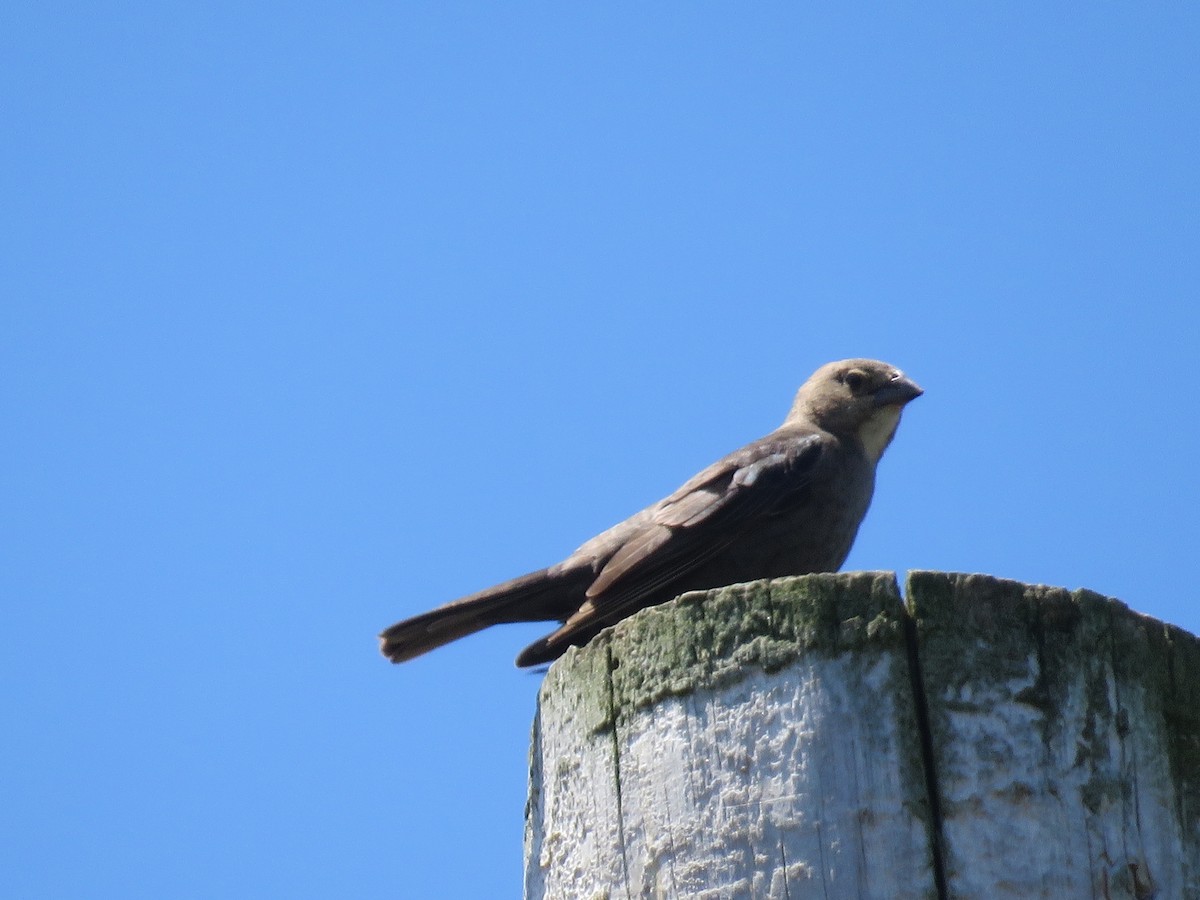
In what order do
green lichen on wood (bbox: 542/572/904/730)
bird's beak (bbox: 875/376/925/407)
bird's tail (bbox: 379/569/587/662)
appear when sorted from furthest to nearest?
bird's beak (bbox: 875/376/925/407) → bird's tail (bbox: 379/569/587/662) → green lichen on wood (bbox: 542/572/904/730)

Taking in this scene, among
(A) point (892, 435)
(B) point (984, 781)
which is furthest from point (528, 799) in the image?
(A) point (892, 435)

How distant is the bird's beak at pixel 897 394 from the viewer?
6.69 m

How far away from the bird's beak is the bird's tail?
195 cm

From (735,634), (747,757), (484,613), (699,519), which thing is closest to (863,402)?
(699,519)

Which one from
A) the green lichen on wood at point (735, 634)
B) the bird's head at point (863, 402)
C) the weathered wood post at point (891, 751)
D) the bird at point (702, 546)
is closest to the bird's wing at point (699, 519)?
the bird at point (702, 546)

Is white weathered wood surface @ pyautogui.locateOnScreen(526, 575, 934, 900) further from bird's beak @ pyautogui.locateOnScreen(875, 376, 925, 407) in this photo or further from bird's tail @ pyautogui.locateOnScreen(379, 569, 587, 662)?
bird's beak @ pyautogui.locateOnScreen(875, 376, 925, 407)

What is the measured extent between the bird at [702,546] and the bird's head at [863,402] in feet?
1.32

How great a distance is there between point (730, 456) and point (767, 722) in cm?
306

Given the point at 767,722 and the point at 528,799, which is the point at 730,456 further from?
the point at 767,722

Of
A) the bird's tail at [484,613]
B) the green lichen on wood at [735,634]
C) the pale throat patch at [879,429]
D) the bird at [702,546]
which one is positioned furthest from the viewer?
the pale throat patch at [879,429]

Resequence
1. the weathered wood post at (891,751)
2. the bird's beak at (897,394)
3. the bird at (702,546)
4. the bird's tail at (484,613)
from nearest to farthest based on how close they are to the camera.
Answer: the weathered wood post at (891,751) < the bird at (702,546) < the bird's tail at (484,613) < the bird's beak at (897,394)

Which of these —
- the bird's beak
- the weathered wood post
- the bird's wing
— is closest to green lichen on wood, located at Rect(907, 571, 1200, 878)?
the weathered wood post

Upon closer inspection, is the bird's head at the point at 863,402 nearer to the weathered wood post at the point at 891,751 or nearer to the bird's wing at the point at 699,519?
the bird's wing at the point at 699,519

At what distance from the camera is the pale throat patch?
657 centimetres
